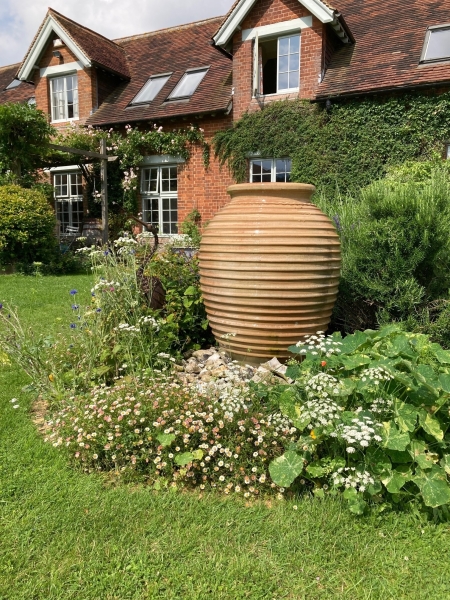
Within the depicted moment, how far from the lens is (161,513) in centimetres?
199

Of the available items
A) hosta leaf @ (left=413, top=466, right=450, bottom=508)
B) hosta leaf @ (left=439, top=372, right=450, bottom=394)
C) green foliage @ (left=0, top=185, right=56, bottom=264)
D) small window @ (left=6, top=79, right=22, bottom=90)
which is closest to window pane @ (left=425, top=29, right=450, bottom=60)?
green foliage @ (left=0, top=185, right=56, bottom=264)

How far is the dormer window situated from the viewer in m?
8.57

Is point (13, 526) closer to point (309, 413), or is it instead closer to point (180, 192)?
point (309, 413)

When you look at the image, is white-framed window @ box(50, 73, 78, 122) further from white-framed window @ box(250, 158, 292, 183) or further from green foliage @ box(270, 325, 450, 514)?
green foliage @ box(270, 325, 450, 514)

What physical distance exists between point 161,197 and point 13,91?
27.6 ft

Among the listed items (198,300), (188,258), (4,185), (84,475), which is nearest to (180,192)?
(4,185)

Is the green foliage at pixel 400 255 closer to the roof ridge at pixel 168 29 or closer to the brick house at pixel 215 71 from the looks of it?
the brick house at pixel 215 71

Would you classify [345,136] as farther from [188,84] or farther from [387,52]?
[188,84]

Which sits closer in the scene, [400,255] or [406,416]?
[406,416]

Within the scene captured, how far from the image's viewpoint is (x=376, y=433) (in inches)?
79.7

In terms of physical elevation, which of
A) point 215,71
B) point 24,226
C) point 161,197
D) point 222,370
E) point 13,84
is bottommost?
point 222,370

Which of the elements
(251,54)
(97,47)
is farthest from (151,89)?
(251,54)

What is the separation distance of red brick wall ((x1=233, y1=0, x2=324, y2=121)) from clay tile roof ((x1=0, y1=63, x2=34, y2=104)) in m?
8.36

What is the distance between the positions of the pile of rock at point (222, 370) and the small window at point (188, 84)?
32.1 ft
